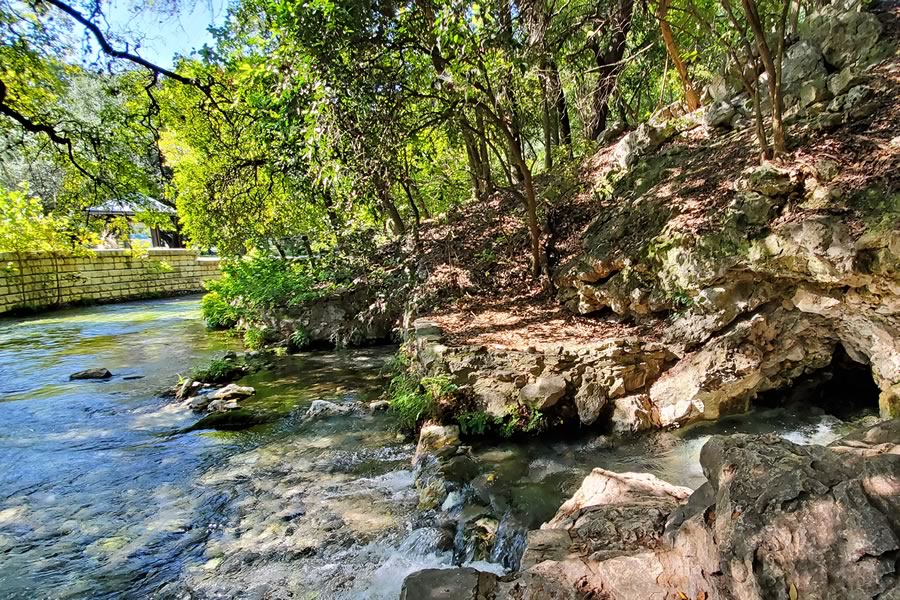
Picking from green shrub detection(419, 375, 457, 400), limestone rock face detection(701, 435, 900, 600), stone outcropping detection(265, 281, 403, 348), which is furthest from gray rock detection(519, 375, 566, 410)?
stone outcropping detection(265, 281, 403, 348)

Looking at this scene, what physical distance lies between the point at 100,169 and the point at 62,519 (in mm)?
5961

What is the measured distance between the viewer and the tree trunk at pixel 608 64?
7016 millimetres

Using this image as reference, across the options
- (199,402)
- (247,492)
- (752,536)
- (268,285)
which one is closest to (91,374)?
(199,402)

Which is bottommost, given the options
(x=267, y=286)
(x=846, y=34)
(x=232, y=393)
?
(x=232, y=393)

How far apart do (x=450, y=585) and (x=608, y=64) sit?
8.05 meters

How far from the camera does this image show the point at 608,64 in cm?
770

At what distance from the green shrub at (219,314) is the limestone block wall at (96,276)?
7.86 m

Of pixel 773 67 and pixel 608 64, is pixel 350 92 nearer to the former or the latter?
pixel 773 67

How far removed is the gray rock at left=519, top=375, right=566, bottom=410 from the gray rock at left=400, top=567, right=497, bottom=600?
2.53 meters

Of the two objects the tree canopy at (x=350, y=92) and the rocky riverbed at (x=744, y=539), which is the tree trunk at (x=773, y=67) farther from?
the rocky riverbed at (x=744, y=539)

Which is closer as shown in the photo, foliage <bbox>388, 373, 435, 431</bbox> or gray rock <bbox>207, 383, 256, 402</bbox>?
foliage <bbox>388, 373, 435, 431</bbox>

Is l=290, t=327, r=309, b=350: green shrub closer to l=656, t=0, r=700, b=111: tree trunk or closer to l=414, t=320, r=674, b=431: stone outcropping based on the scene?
l=414, t=320, r=674, b=431: stone outcropping

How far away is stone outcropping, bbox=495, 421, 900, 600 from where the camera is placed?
1.59 meters

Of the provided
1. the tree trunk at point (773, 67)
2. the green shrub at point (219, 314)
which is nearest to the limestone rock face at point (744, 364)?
the tree trunk at point (773, 67)
